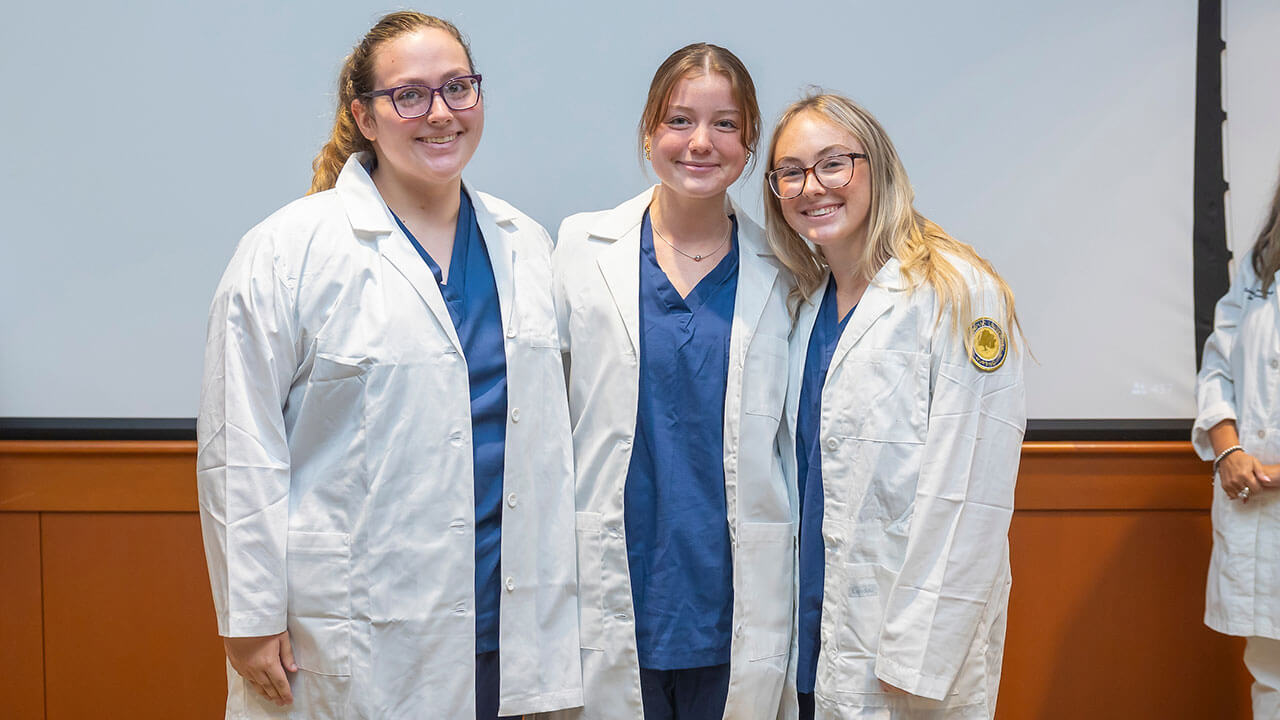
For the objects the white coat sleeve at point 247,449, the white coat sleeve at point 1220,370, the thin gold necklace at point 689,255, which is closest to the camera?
the white coat sleeve at point 247,449

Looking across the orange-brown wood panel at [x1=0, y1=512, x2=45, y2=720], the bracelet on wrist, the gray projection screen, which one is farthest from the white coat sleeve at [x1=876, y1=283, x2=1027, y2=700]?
the orange-brown wood panel at [x1=0, y1=512, x2=45, y2=720]

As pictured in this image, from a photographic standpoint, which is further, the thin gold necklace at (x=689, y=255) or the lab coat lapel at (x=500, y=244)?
the thin gold necklace at (x=689, y=255)

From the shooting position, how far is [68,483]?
225 cm

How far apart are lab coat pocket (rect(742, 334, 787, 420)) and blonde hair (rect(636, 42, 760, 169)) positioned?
377mm

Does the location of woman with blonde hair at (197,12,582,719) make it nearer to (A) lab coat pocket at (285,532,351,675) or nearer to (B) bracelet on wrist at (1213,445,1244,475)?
(A) lab coat pocket at (285,532,351,675)

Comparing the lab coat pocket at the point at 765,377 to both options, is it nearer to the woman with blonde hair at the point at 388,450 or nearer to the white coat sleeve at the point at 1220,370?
the woman with blonde hair at the point at 388,450

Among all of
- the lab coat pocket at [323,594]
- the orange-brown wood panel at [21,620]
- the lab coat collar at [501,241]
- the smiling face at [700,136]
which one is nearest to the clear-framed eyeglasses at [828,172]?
the smiling face at [700,136]

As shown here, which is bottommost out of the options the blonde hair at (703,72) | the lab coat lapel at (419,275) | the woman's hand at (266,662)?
the woman's hand at (266,662)

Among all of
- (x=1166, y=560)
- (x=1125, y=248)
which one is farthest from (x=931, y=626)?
(x=1125, y=248)

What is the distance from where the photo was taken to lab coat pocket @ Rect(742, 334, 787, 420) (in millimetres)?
1694

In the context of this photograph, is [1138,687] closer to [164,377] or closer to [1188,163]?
[1188,163]

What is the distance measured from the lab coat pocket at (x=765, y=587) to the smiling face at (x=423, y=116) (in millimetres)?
810

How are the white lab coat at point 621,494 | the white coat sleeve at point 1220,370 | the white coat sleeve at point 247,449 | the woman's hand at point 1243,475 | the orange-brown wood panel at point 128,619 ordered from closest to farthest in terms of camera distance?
the white coat sleeve at point 247,449 < the white lab coat at point 621,494 < the woman's hand at point 1243,475 < the white coat sleeve at point 1220,370 < the orange-brown wood panel at point 128,619

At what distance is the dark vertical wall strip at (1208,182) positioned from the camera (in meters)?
2.42
